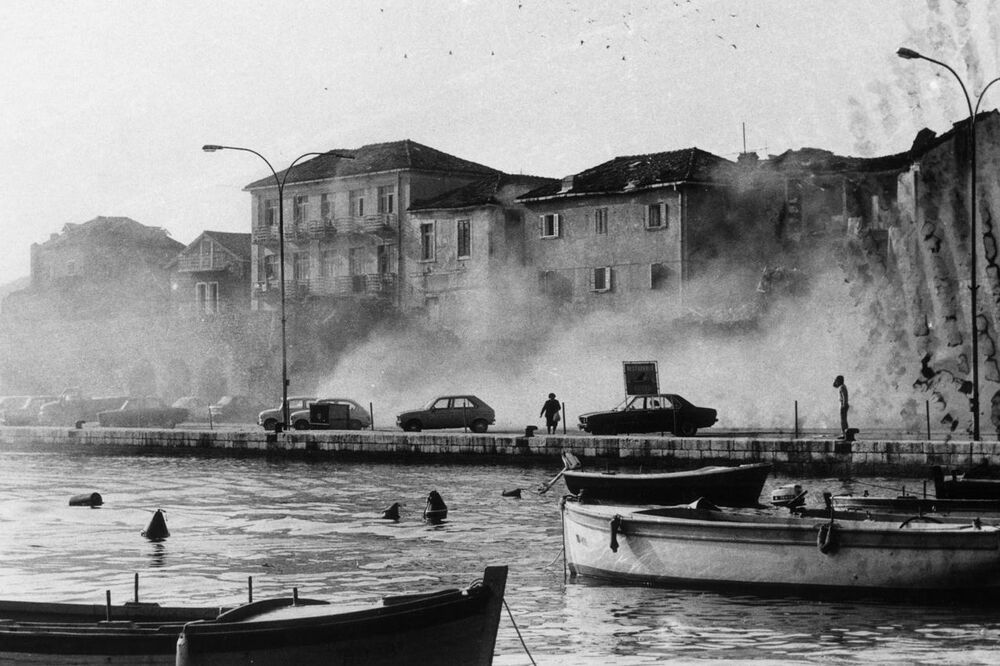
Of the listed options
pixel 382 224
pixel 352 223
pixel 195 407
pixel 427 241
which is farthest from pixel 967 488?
pixel 352 223

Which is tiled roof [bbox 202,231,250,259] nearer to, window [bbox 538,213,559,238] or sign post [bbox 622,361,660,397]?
window [bbox 538,213,559,238]

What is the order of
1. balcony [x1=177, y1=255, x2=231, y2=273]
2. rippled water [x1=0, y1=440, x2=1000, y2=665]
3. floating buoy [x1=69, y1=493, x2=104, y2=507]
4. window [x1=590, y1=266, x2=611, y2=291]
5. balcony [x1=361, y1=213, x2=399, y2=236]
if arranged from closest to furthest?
rippled water [x1=0, y1=440, x2=1000, y2=665]
floating buoy [x1=69, y1=493, x2=104, y2=507]
window [x1=590, y1=266, x2=611, y2=291]
balcony [x1=361, y1=213, x2=399, y2=236]
balcony [x1=177, y1=255, x2=231, y2=273]

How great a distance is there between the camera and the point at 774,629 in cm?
2116

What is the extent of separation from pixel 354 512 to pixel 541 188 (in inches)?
1720

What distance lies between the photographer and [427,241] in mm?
84812

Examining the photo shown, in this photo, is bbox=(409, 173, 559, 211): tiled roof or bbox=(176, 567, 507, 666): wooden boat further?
bbox=(409, 173, 559, 211): tiled roof

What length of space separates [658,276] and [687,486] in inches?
1576

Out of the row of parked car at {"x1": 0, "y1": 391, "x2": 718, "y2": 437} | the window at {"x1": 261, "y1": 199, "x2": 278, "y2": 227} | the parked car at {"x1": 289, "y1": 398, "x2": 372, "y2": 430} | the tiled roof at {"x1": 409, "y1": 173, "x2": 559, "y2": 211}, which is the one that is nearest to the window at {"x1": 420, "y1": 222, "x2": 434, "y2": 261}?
the tiled roof at {"x1": 409, "y1": 173, "x2": 559, "y2": 211}

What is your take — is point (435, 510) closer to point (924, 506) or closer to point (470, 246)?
point (924, 506)

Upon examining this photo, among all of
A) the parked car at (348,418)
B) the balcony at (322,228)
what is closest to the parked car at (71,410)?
the parked car at (348,418)

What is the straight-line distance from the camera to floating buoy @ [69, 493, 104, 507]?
41.1 metres

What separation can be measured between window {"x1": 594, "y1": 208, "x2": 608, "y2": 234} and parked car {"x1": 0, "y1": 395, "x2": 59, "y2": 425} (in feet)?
91.5

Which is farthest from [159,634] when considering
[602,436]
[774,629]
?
[602,436]

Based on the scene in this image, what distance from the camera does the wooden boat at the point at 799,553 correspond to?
22.5 m
